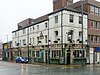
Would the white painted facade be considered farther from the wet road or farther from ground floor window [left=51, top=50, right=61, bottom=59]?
the wet road

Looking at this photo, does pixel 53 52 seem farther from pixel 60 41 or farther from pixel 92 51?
pixel 92 51

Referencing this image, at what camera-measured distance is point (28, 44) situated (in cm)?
6344

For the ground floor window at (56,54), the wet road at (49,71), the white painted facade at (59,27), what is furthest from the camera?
the ground floor window at (56,54)

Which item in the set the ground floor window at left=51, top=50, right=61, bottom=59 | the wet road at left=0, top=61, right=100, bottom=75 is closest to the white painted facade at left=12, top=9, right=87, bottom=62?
the ground floor window at left=51, top=50, right=61, bottom=59

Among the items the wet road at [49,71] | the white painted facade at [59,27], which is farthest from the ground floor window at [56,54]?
the wet road at [49,71]

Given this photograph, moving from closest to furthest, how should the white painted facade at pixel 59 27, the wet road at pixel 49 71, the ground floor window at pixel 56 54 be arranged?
the wet road at pixel 49 71 → the white painted facade at pixel 59 27 → the ground floor window at pixel 56 54

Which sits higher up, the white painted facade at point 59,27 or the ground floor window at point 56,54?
the white painted facade at point 59,27

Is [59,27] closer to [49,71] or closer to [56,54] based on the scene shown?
[56,54]

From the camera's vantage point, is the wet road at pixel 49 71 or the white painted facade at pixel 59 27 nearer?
the wet road at pixel 49 71

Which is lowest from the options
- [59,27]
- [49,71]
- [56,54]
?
[49,71]

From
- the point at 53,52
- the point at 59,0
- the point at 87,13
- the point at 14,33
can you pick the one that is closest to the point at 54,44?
the point at 53,52

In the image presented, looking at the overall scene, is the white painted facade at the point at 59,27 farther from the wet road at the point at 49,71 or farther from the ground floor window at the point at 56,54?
the wet road at the point at 49,71

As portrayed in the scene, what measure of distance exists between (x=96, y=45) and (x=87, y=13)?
7440 millimetres

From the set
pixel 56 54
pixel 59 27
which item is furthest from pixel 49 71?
pixel 56 54
